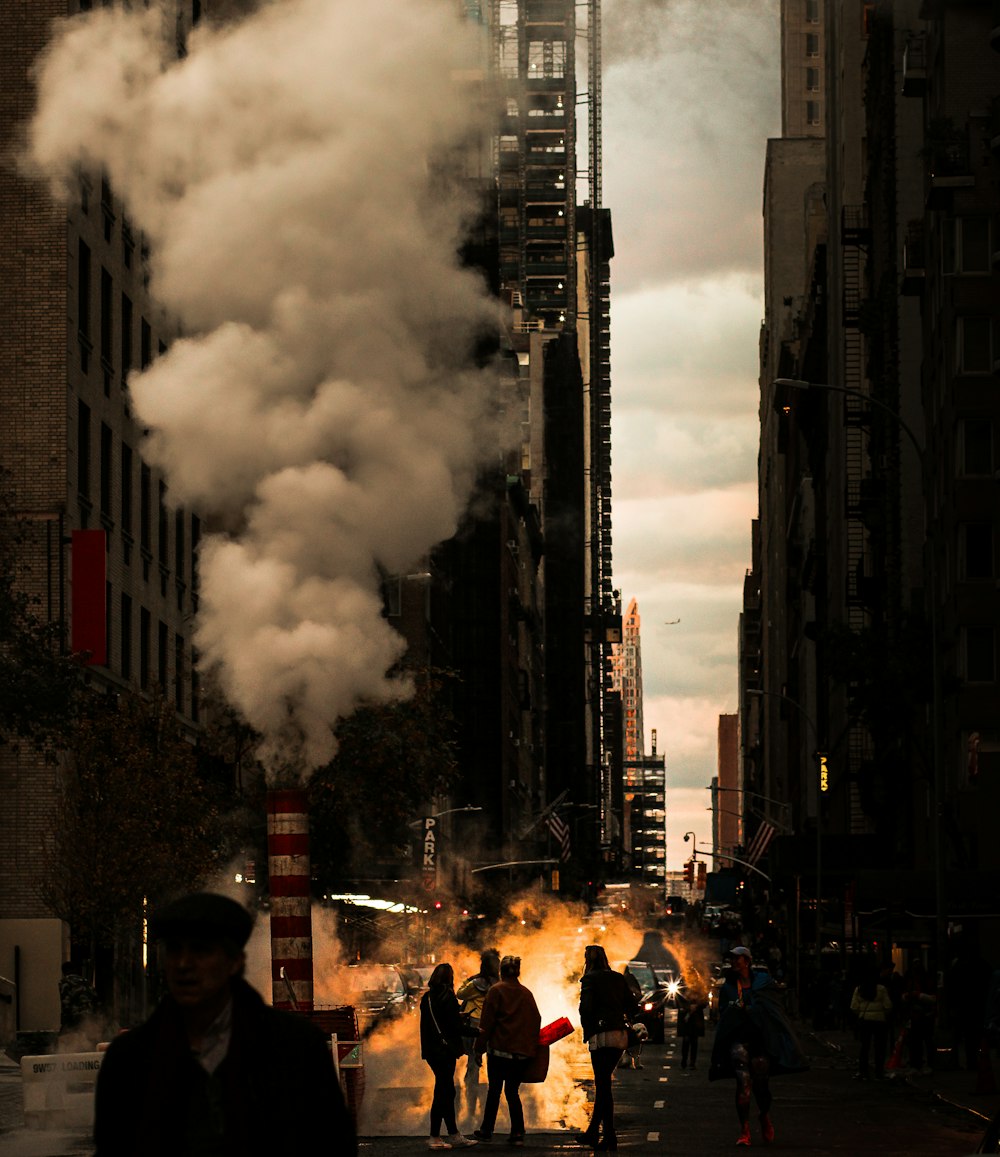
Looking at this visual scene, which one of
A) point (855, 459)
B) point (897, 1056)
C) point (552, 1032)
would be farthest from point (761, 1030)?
point (855, 459)

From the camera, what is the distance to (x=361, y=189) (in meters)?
24.4

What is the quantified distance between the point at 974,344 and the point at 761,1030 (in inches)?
1446

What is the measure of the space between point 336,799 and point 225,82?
62.7 feet

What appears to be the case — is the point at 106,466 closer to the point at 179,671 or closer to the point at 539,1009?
the point at 179,671

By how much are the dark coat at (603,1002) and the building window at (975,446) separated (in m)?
36.0

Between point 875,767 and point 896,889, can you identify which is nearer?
point 896,889

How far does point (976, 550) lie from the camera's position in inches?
2163

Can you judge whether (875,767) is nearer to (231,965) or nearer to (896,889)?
(896,889)

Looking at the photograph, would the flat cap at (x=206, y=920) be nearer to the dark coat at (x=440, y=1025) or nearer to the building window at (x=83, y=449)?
the dark coat at (x=440, y=1025)

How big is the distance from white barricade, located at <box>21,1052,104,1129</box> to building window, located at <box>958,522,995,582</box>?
37.5 m

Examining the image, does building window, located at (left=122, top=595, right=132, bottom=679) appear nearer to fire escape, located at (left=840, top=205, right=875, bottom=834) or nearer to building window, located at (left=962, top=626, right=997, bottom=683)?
building window, located at (left=962, top=626, right=997, bottom=683)

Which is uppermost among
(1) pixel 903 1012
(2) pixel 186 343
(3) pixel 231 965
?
(2) pixel 186 343

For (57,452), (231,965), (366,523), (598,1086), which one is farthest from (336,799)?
(231,965)

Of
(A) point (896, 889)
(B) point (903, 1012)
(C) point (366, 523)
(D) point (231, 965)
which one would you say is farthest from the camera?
(A) point (896, 889)
